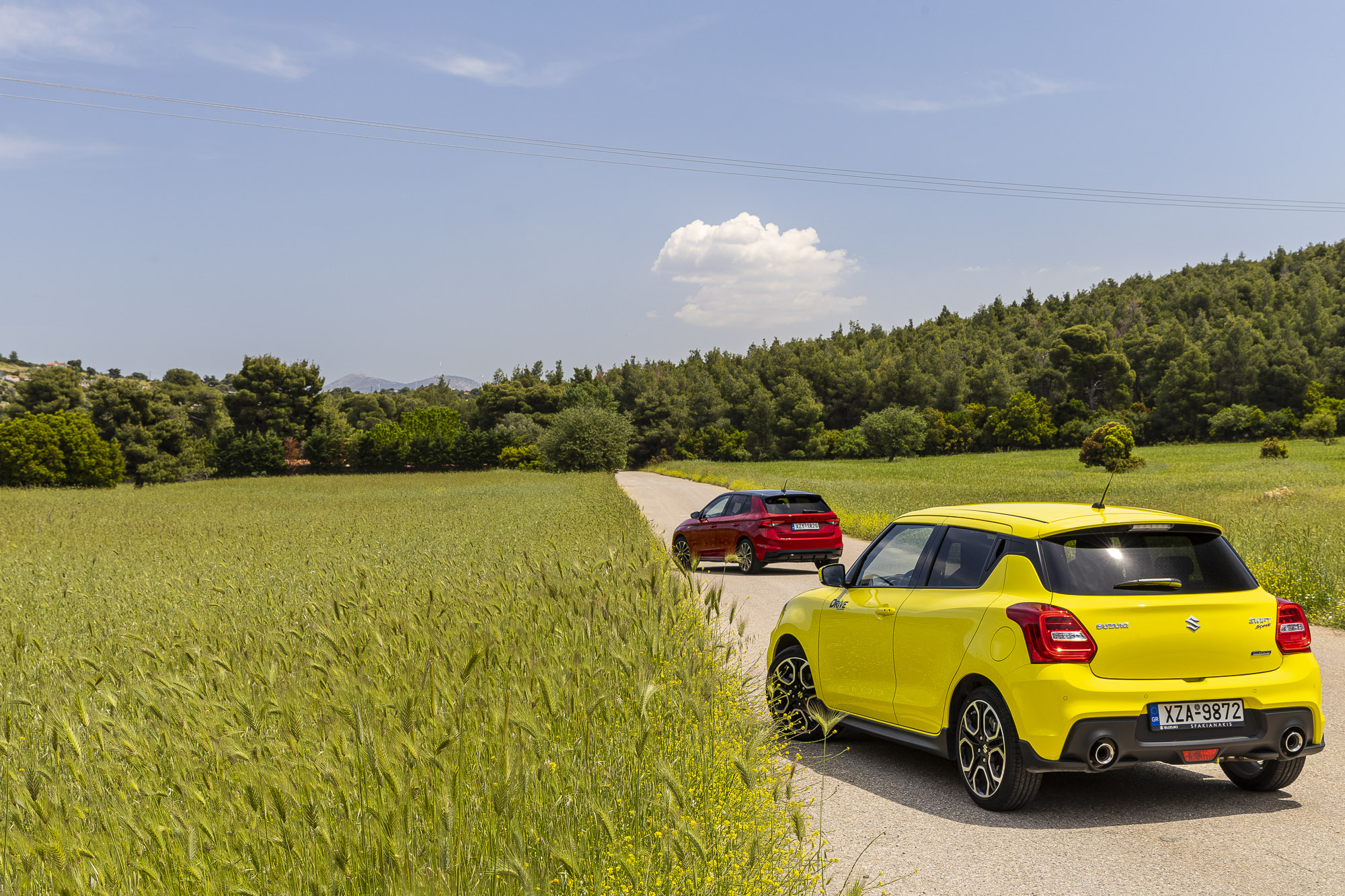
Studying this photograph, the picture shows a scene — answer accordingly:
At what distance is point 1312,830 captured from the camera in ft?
15.9

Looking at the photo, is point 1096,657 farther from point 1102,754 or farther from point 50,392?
point 50,392

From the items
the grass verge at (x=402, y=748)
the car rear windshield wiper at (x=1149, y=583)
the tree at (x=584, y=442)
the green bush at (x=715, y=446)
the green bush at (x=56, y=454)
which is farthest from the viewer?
the green bush at (x=715, y=446)

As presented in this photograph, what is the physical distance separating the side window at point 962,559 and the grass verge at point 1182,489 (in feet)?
29.1

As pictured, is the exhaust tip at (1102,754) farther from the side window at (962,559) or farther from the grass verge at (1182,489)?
the grass verge at (1182,489)

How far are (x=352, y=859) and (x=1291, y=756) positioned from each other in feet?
17.1

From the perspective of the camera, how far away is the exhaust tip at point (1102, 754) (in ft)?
16.0

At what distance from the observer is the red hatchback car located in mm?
18078

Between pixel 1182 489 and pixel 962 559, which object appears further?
pixel 1182 489

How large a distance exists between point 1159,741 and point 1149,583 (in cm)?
88

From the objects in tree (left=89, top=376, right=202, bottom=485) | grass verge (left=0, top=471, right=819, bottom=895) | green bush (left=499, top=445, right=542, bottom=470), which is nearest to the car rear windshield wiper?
grass verge (left=0, top=471, right=819, bottom=895)

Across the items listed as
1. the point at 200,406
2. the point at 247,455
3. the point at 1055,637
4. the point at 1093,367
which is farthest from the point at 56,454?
the point at 1093,367

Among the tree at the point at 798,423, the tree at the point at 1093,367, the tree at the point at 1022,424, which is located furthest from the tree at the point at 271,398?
the tree at the point at 1093,367

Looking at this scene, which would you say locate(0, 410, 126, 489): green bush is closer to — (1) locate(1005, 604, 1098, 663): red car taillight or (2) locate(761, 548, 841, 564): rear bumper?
(2) locate(761, 548, 841, 564): rear bumper

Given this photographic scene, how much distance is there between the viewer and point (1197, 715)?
504 centimetres
